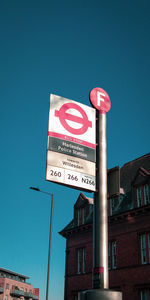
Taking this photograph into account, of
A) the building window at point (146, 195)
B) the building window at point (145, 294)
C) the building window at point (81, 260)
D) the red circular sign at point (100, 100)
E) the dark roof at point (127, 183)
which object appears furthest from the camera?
the building window at point (81, 260)

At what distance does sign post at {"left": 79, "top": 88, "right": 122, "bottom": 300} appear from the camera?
23.3 ft

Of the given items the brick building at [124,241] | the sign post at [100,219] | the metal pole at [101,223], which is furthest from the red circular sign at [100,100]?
the brick building at [124,241]

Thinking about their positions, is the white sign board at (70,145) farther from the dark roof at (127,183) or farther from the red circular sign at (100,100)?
the dark roof at (127,183)

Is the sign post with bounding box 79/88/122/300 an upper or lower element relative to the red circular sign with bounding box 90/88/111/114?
lower

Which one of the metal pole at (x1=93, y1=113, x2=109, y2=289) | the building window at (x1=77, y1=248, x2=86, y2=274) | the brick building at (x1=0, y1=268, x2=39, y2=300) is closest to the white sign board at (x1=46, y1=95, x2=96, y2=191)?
the metal pole at (x1=93, y1=113, x2=109, y2=289)

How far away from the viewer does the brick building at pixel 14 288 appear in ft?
378

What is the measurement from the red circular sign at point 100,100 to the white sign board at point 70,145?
2.03 ft

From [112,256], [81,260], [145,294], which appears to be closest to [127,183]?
[112,256]

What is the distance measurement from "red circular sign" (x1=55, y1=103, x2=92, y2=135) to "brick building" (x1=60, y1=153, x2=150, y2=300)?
18270 millimetres

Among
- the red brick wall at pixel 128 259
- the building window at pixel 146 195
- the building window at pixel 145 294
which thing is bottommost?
the building window at pixel 145 294

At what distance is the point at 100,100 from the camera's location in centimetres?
1017

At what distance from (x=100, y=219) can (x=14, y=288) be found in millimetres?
123903

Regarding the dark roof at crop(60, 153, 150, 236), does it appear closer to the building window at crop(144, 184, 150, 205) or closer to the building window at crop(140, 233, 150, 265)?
the building window at crop(144, 184, 150, 205)

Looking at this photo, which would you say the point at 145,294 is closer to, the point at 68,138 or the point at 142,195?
the point at 142,195
